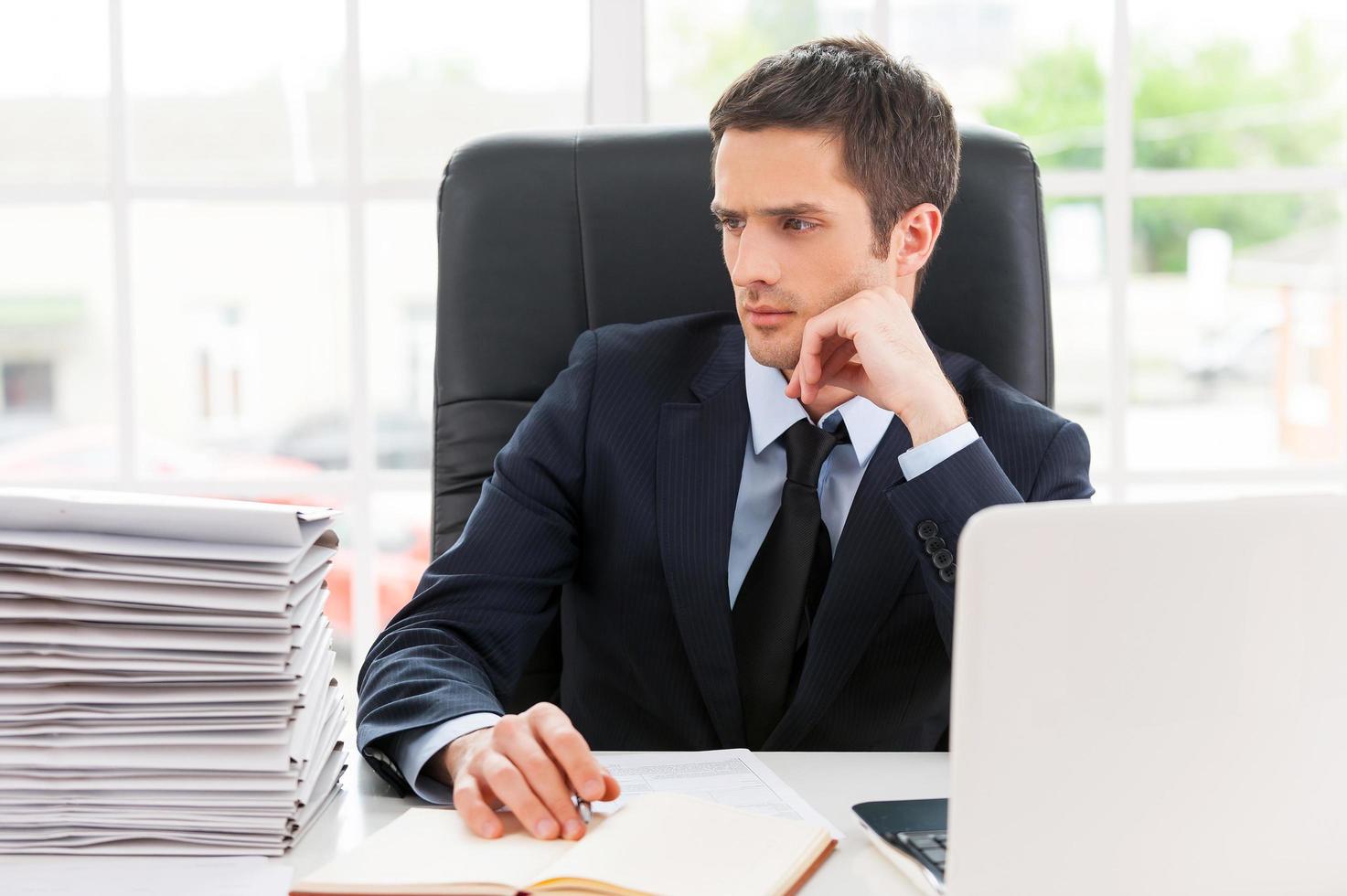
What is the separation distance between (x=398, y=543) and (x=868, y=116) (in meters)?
1.22

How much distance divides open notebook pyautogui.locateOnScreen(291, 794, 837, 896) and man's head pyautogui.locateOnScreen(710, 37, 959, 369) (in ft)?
2.11

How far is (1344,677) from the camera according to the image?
1.73ft

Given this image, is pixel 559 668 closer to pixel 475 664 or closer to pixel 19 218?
pixel 475 664

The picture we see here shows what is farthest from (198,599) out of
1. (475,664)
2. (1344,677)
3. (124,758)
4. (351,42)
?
(351,42)

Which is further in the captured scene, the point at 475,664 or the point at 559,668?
the point at 559,668

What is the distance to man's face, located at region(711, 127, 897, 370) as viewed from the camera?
128 centimetres

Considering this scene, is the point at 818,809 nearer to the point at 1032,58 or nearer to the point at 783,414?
the point at 783,414

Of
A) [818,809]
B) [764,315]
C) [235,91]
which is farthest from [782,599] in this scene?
[235,91]

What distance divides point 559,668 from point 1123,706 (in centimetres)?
97

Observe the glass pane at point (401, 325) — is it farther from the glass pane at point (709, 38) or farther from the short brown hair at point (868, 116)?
the short brown hair at point (868, 116)

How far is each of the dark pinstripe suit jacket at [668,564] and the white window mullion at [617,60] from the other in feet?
2.52

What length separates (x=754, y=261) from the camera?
1.28 m

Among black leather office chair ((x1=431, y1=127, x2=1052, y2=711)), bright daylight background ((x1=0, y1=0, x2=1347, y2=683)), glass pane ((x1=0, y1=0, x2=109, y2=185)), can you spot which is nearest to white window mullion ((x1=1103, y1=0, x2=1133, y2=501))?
bright daylight background ((x1=0, y1=0, x2=1347, y2=683))

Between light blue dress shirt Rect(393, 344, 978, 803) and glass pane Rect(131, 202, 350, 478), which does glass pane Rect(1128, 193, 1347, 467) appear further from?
glass pane Rect(131, 202, 350, 478)
